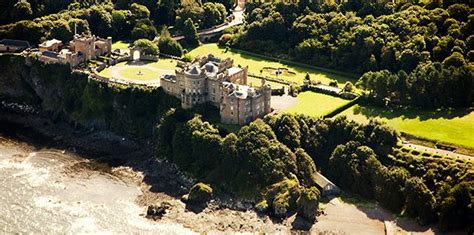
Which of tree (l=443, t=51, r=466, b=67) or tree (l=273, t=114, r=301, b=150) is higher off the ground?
tree (l=443, t=51, r=466, b=67)

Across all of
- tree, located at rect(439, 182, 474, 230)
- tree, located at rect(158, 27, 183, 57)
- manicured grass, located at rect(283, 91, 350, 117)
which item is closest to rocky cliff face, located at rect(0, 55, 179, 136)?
tree, located at rect(158, 27, 183, 57)

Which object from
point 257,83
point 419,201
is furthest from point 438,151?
point 257,83

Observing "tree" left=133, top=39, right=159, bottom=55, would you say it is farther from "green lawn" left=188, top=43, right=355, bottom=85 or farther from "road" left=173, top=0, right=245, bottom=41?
"road" left=173, top=0, right=245, bottom=41

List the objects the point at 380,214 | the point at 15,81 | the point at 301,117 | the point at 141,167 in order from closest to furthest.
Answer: the point at 380,214 → the point at 141,167 → the point at 301,117 → the point at 15,81

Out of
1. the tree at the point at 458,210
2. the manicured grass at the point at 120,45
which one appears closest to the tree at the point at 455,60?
the tree at the point at 458,210

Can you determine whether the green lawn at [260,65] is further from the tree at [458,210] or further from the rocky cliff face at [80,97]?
the tree at [458,210]

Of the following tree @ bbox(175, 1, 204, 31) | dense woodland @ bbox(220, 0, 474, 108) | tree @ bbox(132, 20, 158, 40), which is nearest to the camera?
dense woodland @ bbox(220, 0, 474, 108)

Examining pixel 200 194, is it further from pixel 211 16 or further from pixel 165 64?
pixel 211 16
